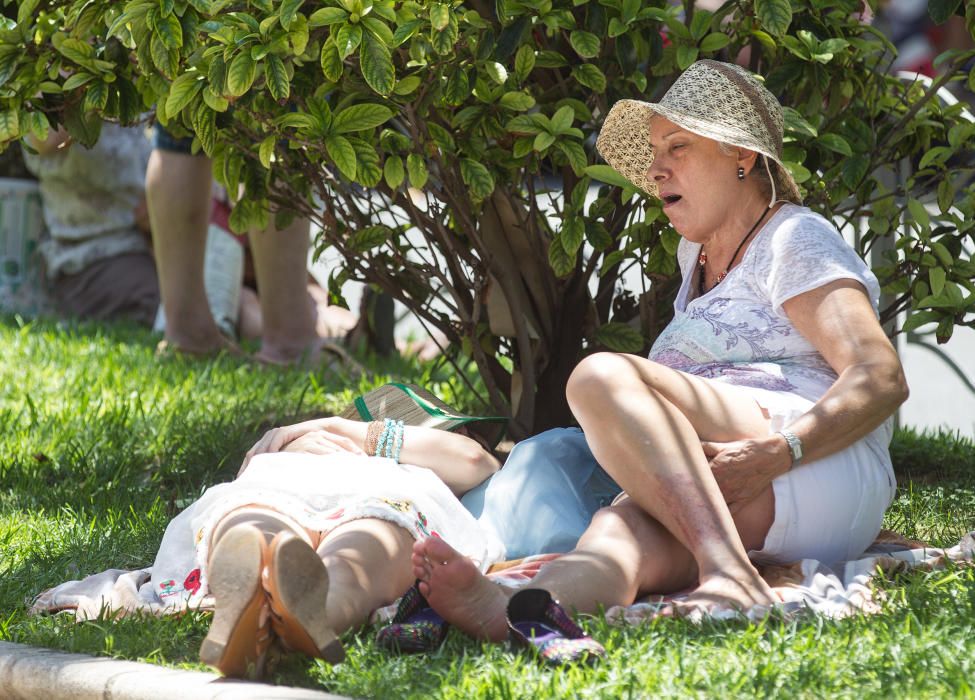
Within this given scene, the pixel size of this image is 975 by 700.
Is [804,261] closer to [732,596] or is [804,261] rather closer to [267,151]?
[732,596]

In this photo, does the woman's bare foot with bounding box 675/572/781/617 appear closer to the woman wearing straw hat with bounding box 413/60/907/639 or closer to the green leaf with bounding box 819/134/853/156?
the woman wearing straw hat with bounding box 413/60/907/639

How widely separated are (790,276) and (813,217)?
0.21 m

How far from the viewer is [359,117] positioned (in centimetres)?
326

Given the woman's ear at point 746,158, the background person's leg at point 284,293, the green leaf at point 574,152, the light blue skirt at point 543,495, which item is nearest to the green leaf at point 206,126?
the green leaf at point 574,152

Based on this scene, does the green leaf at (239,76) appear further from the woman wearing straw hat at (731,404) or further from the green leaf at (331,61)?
the woman wearing straw hat at (731,404)

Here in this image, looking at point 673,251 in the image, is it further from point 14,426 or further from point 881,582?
point 14,426

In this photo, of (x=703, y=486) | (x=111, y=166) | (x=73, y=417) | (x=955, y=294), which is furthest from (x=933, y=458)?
(x=111, y=166)

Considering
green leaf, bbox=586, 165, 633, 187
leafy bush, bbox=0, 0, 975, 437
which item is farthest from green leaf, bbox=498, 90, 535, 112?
green leaf, bbox=586, 165, 633, 187

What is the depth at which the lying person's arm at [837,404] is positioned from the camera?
280cm

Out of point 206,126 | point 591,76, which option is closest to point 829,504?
point 591,76

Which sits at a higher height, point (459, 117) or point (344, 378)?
point (459, 117)

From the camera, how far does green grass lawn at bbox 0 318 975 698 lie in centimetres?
218

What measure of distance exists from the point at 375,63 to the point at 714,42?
968mm

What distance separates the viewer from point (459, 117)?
3.45m
